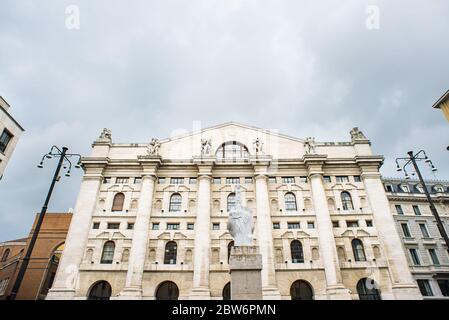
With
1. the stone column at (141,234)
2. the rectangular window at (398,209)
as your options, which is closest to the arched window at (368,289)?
the rectangular window at (398,209)

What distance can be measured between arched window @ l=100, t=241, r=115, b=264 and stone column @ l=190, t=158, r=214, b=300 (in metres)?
8.80

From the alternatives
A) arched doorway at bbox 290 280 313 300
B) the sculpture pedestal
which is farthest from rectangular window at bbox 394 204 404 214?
the sculpture pedestal

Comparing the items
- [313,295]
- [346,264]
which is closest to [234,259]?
[313,295]

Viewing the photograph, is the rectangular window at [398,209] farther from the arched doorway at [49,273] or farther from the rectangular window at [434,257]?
the arched doorway at [49,273]

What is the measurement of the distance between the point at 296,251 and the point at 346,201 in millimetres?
8546

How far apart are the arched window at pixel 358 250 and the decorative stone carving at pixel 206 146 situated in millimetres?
19142

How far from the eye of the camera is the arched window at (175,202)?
3029 centimetres

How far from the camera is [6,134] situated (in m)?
25.2

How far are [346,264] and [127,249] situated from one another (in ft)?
73.2

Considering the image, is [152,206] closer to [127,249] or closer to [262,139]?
[127,249]

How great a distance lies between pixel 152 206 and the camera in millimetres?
30016

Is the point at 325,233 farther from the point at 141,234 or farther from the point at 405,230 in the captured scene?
the point at 141,234

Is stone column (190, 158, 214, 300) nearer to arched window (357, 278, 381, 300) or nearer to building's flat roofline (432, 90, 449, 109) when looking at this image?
arched window (357, 278, 381, 300)
